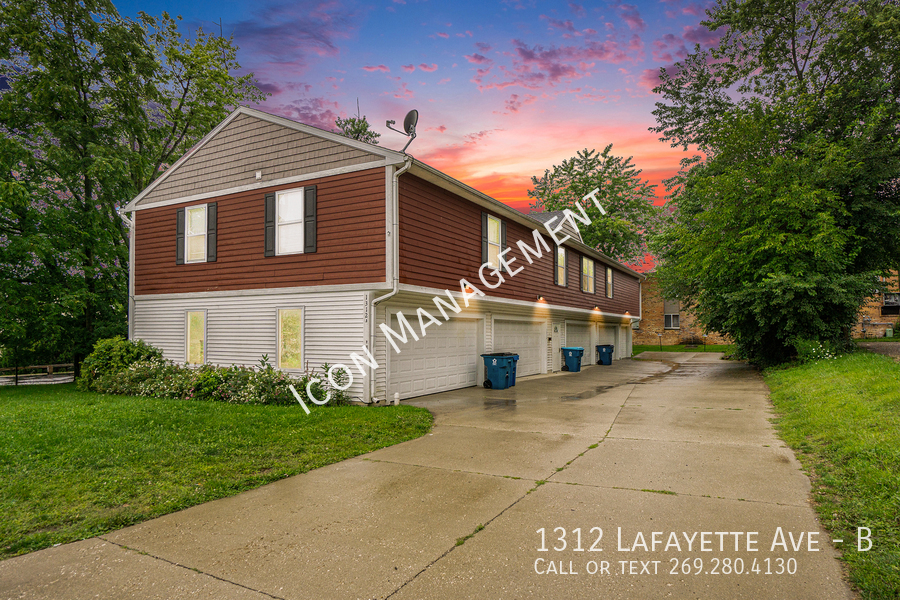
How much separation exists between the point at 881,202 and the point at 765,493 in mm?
18725

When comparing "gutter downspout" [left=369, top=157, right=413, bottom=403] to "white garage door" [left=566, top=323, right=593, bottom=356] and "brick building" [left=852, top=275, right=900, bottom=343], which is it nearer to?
"white garage door" [left=566, top=323, right=593, bottom=356]

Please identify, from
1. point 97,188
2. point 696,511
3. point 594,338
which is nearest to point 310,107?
point 97,188

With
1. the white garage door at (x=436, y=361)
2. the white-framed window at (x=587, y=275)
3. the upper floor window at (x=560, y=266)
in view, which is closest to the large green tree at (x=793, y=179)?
the white-framed window at (x=587, y=275)

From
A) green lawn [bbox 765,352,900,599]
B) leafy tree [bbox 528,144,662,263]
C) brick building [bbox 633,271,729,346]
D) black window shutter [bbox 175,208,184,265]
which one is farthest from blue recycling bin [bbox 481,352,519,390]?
brick building [bbox 633,271,729,346]

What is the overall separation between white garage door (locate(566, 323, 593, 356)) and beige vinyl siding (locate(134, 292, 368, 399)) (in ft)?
43.7

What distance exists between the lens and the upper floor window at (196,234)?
13617 mm

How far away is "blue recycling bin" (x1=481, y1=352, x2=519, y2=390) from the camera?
14.5 m

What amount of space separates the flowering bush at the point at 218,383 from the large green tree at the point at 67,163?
392 cm

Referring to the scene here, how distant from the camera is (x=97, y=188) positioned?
1770 centimetres

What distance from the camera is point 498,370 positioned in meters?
14.5

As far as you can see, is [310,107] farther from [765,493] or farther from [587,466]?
[765,493]

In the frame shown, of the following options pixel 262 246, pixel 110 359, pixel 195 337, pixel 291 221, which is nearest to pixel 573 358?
pixel 291 221

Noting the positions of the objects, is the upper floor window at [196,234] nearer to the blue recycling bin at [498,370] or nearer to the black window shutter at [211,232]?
the black window shutter at [211,232]

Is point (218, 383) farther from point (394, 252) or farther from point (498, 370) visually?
point (498, 370)
